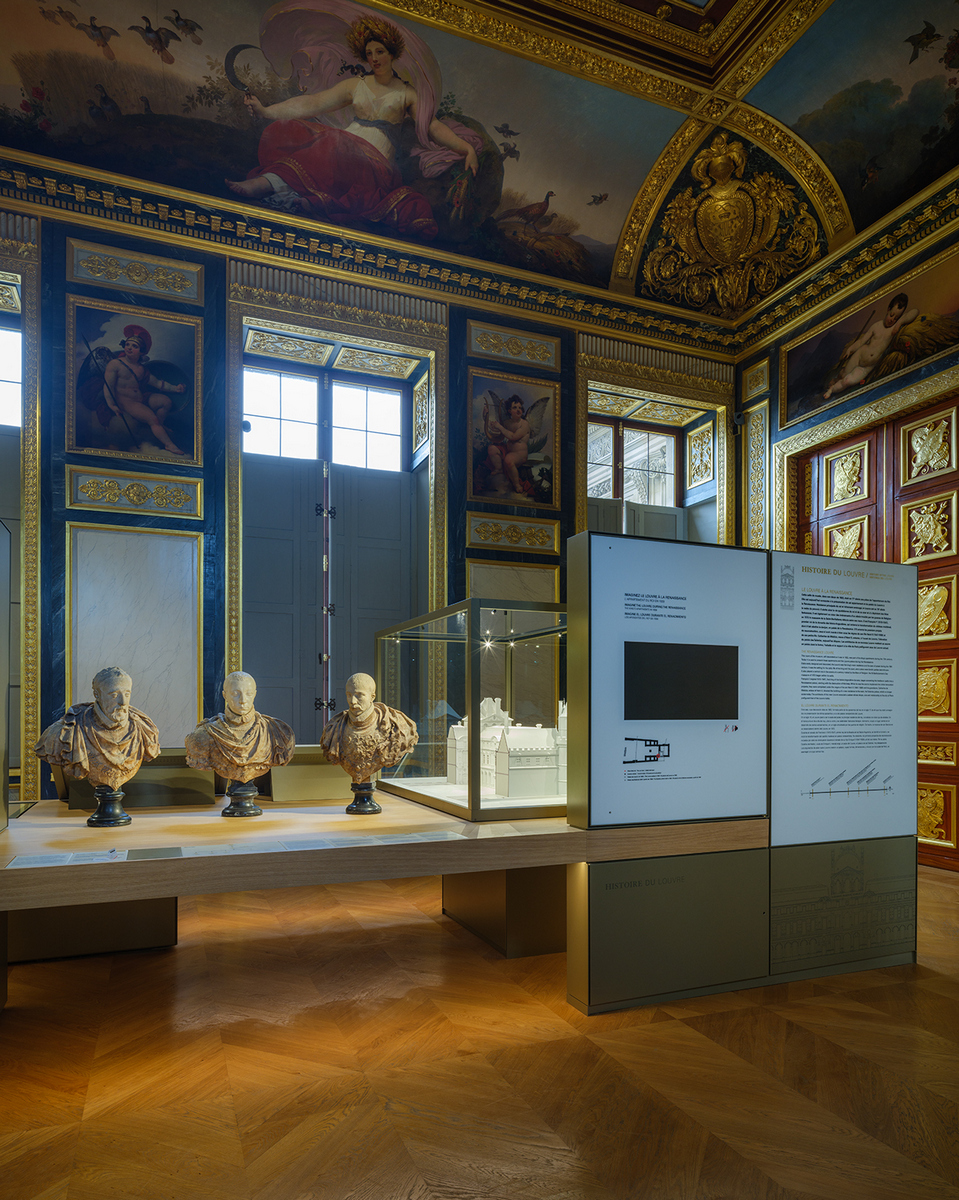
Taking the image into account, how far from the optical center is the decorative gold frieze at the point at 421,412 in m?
10.6

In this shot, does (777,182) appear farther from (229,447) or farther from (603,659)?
(603,659)

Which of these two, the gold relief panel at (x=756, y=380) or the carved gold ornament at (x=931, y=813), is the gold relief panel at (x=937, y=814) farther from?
the gold relief panel at (x=756, y=380)

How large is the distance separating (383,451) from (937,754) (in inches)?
301

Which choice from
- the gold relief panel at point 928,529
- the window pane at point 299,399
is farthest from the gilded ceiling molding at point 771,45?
the window pane at point 299,399

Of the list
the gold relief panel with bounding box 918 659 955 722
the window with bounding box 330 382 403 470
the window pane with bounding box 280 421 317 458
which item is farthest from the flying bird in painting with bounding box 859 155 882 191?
the window pane with bounding box 280 421 317 458

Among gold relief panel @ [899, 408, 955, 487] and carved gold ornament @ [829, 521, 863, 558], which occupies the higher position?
gold relief panel @ [899, 408, 955, 487]

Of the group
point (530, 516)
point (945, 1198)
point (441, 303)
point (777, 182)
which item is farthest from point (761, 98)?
point (945, 1198)

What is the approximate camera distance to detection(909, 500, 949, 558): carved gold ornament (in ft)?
28.5

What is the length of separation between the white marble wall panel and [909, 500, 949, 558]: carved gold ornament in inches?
316

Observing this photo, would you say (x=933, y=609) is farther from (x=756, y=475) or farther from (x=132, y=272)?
(x=132, y=272)

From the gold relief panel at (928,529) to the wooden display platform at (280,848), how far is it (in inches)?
222

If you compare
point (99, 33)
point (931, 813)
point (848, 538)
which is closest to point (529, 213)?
point (99, 33)

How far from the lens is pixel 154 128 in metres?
8.73

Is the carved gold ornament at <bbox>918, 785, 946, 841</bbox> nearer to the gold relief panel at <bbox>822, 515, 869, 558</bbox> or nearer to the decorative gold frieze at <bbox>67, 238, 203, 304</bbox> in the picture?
the gold relief panel at <bbox>822, 515, 869, 558</bbox>
